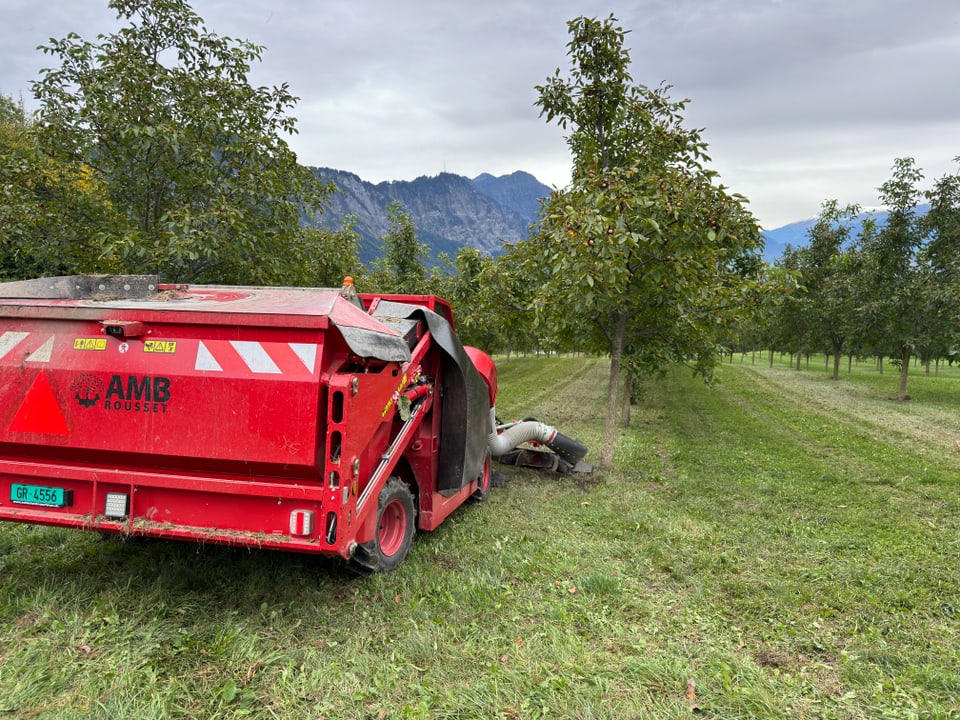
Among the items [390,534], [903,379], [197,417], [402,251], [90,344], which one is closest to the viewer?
[197,417]

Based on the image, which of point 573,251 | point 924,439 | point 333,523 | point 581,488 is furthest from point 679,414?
Result: point 333,523

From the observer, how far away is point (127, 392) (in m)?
3.57

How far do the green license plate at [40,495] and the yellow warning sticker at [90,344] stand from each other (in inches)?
34.7

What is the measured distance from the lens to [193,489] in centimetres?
346

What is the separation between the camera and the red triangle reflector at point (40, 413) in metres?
3.64

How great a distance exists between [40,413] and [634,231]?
6408 millimetres

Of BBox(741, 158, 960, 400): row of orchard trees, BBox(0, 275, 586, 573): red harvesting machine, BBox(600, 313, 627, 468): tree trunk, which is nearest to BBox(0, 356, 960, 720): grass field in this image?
BBox(0, 275, 586, 573): red harvesting machine

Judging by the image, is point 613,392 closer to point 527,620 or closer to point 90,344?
point 527,620

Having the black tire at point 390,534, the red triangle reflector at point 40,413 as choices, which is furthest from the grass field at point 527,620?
the red triangle reflector at point 40,413

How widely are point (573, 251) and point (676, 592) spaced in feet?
13.5

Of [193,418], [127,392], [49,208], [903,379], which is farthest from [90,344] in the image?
[903,379]

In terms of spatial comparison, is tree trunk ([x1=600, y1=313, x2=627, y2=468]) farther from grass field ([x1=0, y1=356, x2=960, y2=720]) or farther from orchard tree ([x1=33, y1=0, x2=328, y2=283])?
orchard tree ([x1=33, y1=0, x2=328, y2=283])

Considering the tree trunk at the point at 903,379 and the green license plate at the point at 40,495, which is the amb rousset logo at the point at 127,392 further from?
the tree trunk at the point at 903,379

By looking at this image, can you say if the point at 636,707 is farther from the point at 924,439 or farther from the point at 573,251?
the point at 924,439
